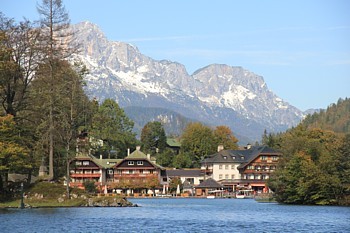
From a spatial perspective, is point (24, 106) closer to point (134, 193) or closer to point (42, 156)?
point (42, 156)

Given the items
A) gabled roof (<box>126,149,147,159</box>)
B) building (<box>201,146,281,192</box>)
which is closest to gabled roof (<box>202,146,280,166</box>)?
building (<box>201,146,281,192</box>)

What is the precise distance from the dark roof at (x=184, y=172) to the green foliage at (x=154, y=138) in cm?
1831

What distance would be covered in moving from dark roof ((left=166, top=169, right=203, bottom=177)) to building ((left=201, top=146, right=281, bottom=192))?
1.57 metres

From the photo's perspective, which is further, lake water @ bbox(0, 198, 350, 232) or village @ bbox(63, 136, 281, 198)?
village @ bbox(63, 136, 281, 198)

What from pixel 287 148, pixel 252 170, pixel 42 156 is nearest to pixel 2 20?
pixel 42 156

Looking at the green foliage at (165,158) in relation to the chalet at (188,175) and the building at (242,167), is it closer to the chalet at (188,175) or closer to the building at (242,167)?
the building at (242,167)

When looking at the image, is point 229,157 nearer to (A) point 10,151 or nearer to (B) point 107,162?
(B) point 107,162

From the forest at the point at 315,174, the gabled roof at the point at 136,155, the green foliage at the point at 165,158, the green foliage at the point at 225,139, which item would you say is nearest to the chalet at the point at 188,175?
the gabled roof at the point at 136,155

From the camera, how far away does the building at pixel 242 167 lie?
489 feet

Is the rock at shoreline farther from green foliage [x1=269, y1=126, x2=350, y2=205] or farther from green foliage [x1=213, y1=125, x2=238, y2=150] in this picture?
green foliage [x1=213, y1=125, x2=238, y2=150]

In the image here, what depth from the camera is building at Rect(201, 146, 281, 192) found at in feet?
489

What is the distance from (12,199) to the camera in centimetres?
6969

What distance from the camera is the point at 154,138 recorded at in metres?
174

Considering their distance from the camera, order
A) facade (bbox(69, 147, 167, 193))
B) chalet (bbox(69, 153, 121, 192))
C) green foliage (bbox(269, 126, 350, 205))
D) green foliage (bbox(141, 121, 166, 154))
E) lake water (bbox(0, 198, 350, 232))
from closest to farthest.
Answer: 1. lake water (bbox(0, 198, 350, 232))
2. green foliage (bbox(269, 126, 350, 205))
3. chalet (bbox(69, 153, 121, 192))
4. facade (bbox(69, 147, 167, 193))
5. green foliage (bbox(141, 121, 166, 154))
